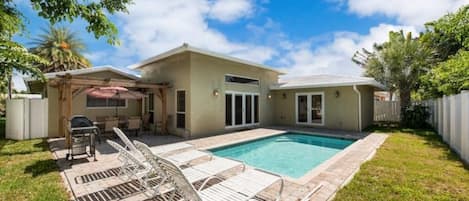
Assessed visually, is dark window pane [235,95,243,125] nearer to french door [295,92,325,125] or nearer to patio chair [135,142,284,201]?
french door [295,92,325,125]

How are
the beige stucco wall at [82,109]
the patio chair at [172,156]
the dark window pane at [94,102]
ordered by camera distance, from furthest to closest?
the dark window pane at [94,102] → the beige stucco wall at [82,109] → the patio chair at [172,156]

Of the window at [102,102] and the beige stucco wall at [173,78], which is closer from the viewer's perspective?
the beige stucco wall at [173,78]

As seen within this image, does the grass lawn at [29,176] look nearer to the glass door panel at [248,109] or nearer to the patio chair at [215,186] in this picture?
the patio chair at [215,186]

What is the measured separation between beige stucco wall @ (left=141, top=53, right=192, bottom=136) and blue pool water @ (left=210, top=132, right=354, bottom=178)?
3372 mm

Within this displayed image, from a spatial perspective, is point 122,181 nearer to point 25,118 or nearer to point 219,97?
point 219,97

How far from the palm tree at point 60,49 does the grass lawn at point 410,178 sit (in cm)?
2809

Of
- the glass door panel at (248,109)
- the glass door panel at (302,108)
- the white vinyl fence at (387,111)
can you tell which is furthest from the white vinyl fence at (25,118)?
the white vinyl fence at (387,111)

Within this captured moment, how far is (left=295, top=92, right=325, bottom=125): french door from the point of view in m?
15.1

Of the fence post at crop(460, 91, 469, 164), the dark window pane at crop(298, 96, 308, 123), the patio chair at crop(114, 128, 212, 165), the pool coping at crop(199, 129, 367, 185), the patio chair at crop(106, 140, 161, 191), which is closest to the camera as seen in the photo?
the patio chair at crop(106, 140, 161, 191)

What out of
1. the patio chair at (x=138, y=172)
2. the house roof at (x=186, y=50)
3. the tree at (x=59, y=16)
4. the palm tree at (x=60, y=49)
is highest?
the palm tree at (x=60, y=49)

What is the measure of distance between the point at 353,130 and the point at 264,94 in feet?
19.6

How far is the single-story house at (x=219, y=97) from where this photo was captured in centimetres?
1170

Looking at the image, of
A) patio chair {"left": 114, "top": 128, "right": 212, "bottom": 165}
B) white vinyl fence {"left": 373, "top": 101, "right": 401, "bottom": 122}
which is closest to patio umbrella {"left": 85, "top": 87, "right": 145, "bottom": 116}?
patio chair {"left": 114, "top": 128, "right": 212, "bottom": 165}

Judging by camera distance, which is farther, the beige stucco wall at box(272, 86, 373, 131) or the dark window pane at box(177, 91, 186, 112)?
the beige stucco wall at box(272, 86, 373, 131)
